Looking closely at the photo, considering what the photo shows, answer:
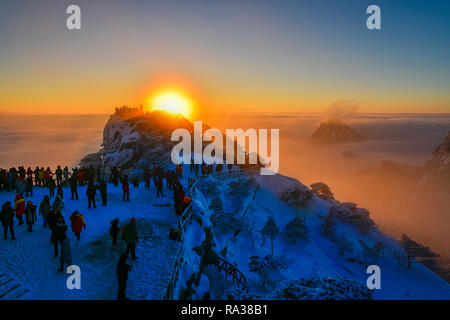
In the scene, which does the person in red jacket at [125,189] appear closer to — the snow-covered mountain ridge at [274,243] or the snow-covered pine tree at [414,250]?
the snow-covered mountain ridge at [274,243]

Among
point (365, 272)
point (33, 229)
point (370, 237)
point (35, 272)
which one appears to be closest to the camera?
point (35, 272)

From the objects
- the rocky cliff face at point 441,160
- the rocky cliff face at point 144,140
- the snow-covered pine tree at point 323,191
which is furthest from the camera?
the rocky cliff face at point 441,160

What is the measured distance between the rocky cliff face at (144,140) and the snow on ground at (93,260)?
2603 cm

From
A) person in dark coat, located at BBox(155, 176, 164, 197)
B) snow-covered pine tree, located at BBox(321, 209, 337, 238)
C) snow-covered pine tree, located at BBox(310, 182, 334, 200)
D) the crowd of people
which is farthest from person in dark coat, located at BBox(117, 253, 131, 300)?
snow-covered pine tree, located at BBox(310, 182, 334, 200)

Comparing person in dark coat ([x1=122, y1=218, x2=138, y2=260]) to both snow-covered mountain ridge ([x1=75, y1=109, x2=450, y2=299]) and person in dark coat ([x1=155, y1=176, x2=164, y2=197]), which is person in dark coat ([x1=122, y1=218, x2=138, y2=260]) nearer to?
snow-covered mountain ridge ([x1=75, y1=109, x2=450, y2=299])

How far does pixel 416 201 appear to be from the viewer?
17088 cm

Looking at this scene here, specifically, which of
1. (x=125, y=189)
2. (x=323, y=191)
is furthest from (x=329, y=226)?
(x=125, y=189)

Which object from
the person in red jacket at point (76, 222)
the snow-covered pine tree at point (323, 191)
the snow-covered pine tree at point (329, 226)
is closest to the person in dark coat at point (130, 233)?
the person in red jacket at point (76, 222)

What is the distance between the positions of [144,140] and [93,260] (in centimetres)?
4221

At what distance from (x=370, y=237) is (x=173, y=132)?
36.5 m

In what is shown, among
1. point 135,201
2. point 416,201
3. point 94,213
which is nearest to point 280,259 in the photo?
point 135,201

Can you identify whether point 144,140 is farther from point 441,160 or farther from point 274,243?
point 441,160

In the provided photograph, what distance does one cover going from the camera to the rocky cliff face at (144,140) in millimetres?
45487

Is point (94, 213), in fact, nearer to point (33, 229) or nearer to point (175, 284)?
point (33, 229)
